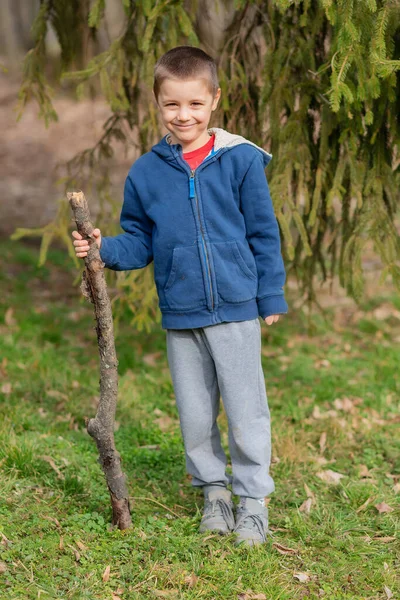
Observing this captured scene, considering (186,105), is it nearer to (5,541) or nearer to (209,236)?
(209,236)

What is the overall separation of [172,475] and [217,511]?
2.11 feet

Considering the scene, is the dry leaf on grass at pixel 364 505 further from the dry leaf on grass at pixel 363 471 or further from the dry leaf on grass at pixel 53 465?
the dry leaf on grass at pixel 53 465

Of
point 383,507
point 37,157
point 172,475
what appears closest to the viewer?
point 383,507

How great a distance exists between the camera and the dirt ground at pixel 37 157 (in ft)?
33.2

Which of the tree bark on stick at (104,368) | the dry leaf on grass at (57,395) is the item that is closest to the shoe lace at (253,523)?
the tree bark on stick at (104,368)

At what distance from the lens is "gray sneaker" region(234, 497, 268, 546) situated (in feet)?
10.5

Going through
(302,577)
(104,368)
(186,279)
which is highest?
(186,279)

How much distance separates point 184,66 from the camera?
285cm

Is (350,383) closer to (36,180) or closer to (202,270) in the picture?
(202,270)

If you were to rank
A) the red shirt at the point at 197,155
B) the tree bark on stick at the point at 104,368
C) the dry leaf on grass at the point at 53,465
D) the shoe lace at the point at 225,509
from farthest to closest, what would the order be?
the dry leaf on grass at the point at 53,465 → the shoe lace at the point at 225,509 → the red shirt at the point at 197,155 → the tree bark on stick at the point at 104,368

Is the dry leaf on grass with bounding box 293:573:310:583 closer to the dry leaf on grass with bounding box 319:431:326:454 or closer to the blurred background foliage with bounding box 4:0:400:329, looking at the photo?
the dry leaf on grass with bounding box 319:431:326:454

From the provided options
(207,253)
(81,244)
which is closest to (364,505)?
(207,253)

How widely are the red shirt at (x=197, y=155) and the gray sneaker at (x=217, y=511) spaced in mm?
1550

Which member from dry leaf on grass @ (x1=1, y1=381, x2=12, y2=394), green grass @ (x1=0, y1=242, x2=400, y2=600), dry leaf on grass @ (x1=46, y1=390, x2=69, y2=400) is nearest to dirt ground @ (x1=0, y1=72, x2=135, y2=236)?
green grass @ (x1=0, y1=242, x2=400, y2=600)
